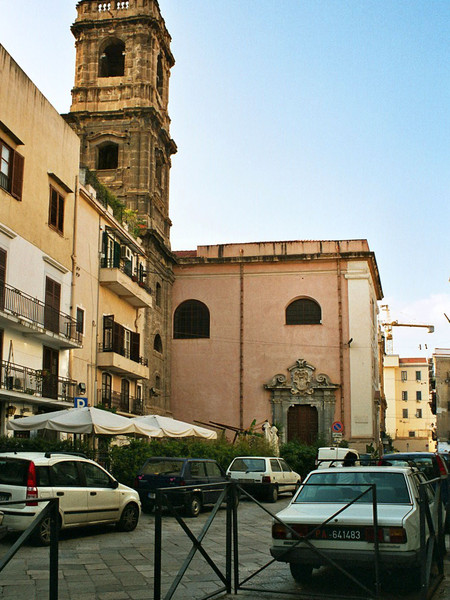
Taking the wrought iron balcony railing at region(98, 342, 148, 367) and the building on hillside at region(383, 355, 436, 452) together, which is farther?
the building on hillside at region(383, 355, 436, 452)

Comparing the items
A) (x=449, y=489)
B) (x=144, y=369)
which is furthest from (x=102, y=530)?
(x=144, y=369)

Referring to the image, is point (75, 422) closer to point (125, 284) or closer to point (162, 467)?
point (162, 467)

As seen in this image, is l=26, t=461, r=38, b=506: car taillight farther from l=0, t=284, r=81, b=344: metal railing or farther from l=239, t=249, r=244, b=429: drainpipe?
l=239, t=249, r=244, b=429: drainpipe

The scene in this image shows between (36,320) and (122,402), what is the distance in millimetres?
9948

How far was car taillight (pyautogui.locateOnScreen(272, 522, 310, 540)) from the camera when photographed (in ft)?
28.1

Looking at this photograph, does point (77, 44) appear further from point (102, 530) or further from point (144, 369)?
point (102, 530)

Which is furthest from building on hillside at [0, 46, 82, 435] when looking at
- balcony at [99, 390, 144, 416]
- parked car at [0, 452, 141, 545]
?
parked car at [0, 452, 141, 545]

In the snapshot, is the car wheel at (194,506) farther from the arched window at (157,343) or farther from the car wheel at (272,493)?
the arched window at (157,343)

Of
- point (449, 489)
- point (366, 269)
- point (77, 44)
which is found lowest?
point (449, 489)

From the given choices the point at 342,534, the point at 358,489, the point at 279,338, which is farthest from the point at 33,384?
the point at 279,338

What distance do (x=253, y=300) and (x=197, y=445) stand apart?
2016 centimetres

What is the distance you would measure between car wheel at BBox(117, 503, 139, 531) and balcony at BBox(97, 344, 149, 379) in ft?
50.5

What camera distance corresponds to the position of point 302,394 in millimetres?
41688

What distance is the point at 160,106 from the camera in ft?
136
